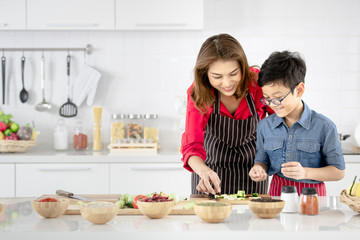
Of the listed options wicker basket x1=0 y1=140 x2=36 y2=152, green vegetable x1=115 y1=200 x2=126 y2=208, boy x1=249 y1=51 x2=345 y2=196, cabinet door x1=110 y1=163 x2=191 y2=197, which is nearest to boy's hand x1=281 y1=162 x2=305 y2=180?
boy x1=249 y1=51 x2=345 y2=196

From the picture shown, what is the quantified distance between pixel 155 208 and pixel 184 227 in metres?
0.14

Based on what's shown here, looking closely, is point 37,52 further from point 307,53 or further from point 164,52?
point 307,53

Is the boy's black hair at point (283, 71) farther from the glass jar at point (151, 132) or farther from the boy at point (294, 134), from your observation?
the glass jar at point (151, 132)

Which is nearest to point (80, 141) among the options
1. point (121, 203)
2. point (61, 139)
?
point (61, 139)

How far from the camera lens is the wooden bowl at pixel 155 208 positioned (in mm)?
1728

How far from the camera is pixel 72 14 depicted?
3.92 meters

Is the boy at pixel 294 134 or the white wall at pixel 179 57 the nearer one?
the boy at pixel 294 134

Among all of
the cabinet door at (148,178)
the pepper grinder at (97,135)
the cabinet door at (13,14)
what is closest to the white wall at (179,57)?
the pepper grinder at (97,135)

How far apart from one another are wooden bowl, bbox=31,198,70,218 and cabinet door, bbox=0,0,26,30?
2494 millimetres

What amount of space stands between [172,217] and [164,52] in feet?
8.69

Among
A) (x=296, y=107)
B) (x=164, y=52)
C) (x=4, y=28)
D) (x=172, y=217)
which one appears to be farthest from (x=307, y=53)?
(x=172, y=217)

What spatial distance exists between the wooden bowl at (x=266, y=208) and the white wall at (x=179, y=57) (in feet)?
8.46

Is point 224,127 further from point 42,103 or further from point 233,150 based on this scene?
point 42,103

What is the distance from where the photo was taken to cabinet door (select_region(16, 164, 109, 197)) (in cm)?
369
